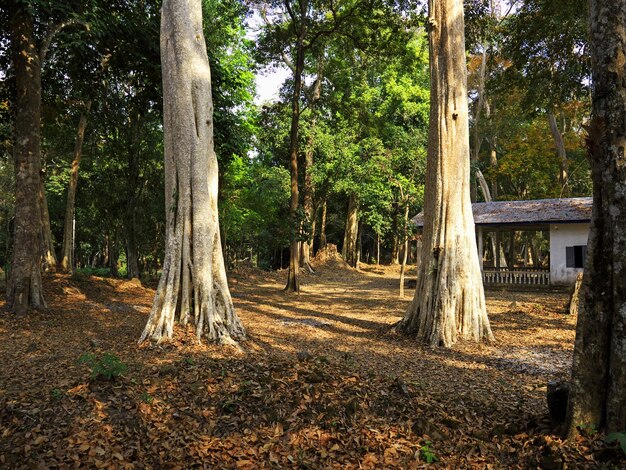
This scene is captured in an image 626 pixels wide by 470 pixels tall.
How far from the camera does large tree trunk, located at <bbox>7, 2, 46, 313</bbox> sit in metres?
9.91

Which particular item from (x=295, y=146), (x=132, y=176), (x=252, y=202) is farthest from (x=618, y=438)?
(x=252, y=202)

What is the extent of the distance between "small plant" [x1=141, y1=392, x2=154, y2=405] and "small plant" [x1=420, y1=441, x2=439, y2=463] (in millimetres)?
2718

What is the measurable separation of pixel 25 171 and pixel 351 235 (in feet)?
95.9

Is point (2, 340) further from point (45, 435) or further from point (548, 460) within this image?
point (548, 460)

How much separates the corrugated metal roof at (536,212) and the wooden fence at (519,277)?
2553 millimetres

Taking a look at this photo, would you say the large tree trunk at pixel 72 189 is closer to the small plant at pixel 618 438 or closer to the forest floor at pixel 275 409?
the forest floor at pixel 275 409

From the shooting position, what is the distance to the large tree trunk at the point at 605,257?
359 cm

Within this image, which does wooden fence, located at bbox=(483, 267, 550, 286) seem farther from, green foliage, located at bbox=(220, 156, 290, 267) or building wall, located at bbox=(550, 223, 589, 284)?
green foliage, located at bbox=(220, 156, 290, 267)

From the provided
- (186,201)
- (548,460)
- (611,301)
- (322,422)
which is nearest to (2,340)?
(186,201)

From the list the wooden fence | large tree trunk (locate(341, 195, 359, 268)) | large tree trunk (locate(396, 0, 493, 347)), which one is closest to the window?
the wooden fence

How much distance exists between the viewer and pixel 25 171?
32.7 feet

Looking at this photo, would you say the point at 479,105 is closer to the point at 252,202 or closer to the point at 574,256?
the point at 574,256

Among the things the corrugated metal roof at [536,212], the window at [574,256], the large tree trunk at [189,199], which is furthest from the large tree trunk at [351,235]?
the large tree trunk at [189,199]

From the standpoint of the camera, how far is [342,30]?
706 inches
